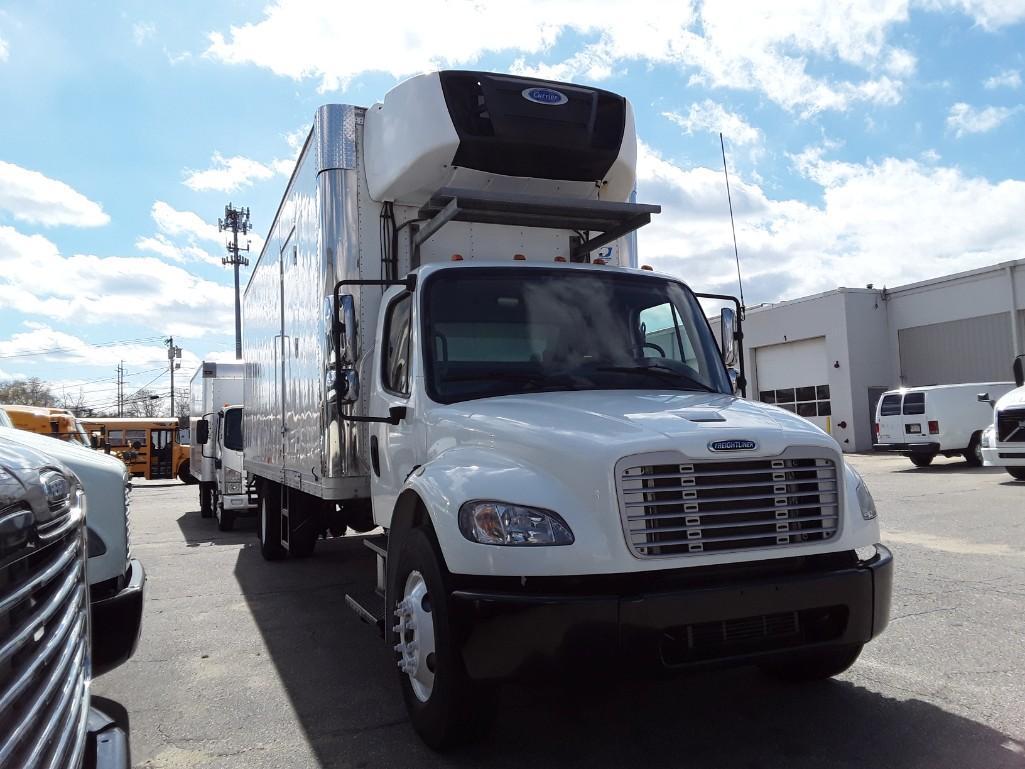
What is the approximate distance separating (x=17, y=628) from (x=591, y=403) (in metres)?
2.77

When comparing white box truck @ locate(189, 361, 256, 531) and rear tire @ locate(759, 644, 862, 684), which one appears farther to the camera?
white box truck @ locate(189, 361, 256, 531)

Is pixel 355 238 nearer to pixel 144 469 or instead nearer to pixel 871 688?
pixel 871 688

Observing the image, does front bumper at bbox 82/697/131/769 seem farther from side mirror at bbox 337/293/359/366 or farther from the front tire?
side mirror at bbox 337/293/359/366

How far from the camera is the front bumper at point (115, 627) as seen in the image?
145 inches

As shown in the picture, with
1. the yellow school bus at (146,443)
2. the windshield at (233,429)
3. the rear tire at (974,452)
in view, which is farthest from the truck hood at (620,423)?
the yellow school bus at (146,443)

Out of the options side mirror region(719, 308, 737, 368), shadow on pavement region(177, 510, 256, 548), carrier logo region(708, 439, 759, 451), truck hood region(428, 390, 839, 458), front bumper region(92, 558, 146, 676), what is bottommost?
shadow on pavement region(177, 510, 256, 548)

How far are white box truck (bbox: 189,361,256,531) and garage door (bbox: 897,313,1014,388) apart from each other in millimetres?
23514

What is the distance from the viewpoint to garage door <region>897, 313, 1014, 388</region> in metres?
26.8

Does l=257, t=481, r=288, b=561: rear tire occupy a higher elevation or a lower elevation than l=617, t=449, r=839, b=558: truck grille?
lower

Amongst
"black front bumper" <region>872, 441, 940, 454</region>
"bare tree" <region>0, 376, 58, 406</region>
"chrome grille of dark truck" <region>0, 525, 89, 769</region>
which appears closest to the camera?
"chrome grille of dark truck" <region>0, 525, 89, 769</region>

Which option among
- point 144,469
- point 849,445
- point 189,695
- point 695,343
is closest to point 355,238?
point 695,343

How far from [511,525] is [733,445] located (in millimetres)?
1002

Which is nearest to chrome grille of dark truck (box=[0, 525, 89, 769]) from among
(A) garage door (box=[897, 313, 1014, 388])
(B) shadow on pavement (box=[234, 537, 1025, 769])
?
(B) shadow on pavement (box=[234, 537, 1025, 769])

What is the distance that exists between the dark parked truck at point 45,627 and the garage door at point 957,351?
1169 inches
